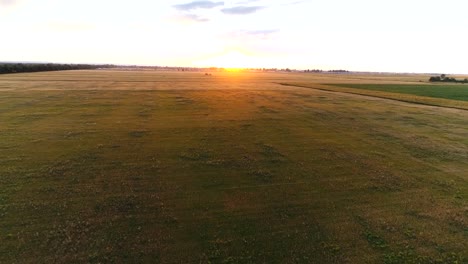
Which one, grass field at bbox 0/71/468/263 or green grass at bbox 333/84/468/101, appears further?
green grass at bbox 333/84/468/101

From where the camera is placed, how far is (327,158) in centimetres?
2048

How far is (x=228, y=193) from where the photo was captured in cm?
1565

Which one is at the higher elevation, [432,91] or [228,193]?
[432,91]

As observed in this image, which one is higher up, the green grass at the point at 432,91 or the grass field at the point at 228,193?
the green grass at the point at 432,91

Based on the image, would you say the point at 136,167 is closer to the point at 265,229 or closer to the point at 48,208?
the point at 48,208

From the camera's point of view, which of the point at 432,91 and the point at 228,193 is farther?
the point at 432,91

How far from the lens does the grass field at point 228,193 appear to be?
38.8 ft

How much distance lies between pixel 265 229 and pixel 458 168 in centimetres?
1383

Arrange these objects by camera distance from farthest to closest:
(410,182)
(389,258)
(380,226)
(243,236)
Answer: (410,182) < (380,226) < (243,236) < (389,258)

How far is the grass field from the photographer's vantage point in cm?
1182

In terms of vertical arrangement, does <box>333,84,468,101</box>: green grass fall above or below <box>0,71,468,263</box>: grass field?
above

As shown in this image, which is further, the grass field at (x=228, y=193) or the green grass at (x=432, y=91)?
the green grass at (x=432, y=91)

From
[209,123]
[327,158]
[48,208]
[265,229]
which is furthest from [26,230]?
[209,123]

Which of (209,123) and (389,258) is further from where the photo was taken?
(209,123)
